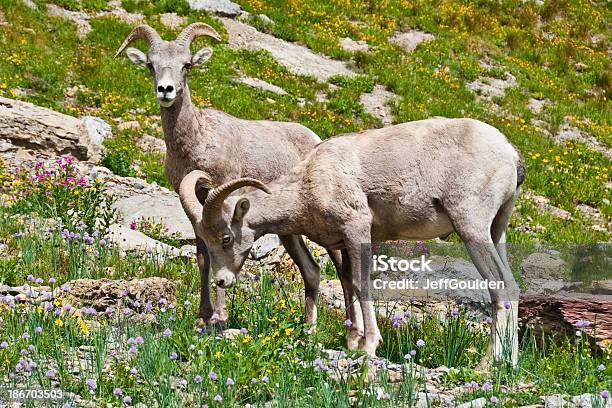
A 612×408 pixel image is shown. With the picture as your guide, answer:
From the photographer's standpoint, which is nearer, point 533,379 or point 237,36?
point 533,379

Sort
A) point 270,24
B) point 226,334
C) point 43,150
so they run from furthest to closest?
point 270,24 → point 43,150 → point 226,334

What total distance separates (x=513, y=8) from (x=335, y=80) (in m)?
10.3

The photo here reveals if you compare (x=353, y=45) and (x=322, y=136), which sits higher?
(x=353, y=45)

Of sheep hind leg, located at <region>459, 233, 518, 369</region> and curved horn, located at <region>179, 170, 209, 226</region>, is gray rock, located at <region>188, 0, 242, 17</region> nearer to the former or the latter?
curved horn, located at <region>179, 170, 209, 226</region>

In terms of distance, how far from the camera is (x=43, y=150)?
14.8 m

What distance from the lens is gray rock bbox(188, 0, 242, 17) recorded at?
2262cm

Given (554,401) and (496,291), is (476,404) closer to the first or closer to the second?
(554,401)

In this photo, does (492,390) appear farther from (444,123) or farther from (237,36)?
(237,36)

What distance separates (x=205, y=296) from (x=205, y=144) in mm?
1667

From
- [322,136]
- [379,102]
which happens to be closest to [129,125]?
[322,136]

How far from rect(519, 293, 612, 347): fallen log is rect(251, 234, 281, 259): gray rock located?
406cm

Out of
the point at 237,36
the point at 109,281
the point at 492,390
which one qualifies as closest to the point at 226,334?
the point at 109,281

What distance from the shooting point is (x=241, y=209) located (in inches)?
324

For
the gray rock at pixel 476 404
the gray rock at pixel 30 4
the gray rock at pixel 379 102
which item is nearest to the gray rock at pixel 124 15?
the gray rock at pixel 30 4
